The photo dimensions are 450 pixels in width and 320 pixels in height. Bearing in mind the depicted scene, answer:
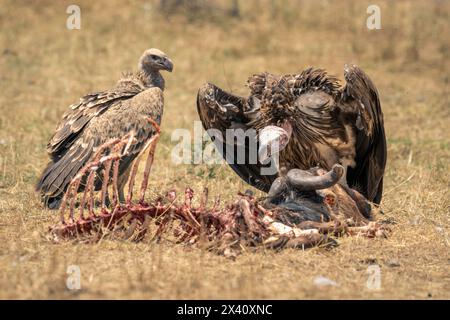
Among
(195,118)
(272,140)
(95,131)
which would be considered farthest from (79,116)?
(195,118)

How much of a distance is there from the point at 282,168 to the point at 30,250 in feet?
6.71

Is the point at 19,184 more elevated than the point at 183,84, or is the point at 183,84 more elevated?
the point at 183,84

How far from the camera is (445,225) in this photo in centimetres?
608

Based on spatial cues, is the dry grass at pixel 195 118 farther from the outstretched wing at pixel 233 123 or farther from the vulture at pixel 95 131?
the outstretched wing at pixel 233 123

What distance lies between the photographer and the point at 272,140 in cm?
587

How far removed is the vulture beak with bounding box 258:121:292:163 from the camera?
5.84 m

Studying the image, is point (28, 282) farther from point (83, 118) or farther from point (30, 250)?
point (83, 118)

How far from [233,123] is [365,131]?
1036 mm

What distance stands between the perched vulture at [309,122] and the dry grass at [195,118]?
19.5 inches

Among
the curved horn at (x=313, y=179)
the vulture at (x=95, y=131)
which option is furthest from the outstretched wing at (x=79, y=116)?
the curved horn at (x=313, y=179)

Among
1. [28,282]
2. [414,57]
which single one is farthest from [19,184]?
[414,57]

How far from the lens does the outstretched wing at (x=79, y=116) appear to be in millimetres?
6625

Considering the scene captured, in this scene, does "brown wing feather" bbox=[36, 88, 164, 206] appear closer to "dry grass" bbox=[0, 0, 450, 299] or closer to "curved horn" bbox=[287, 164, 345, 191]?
"dry grass" bbox=[0, 0, 450, 299]

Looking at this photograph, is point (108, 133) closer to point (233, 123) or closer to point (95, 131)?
point (95, 131)
